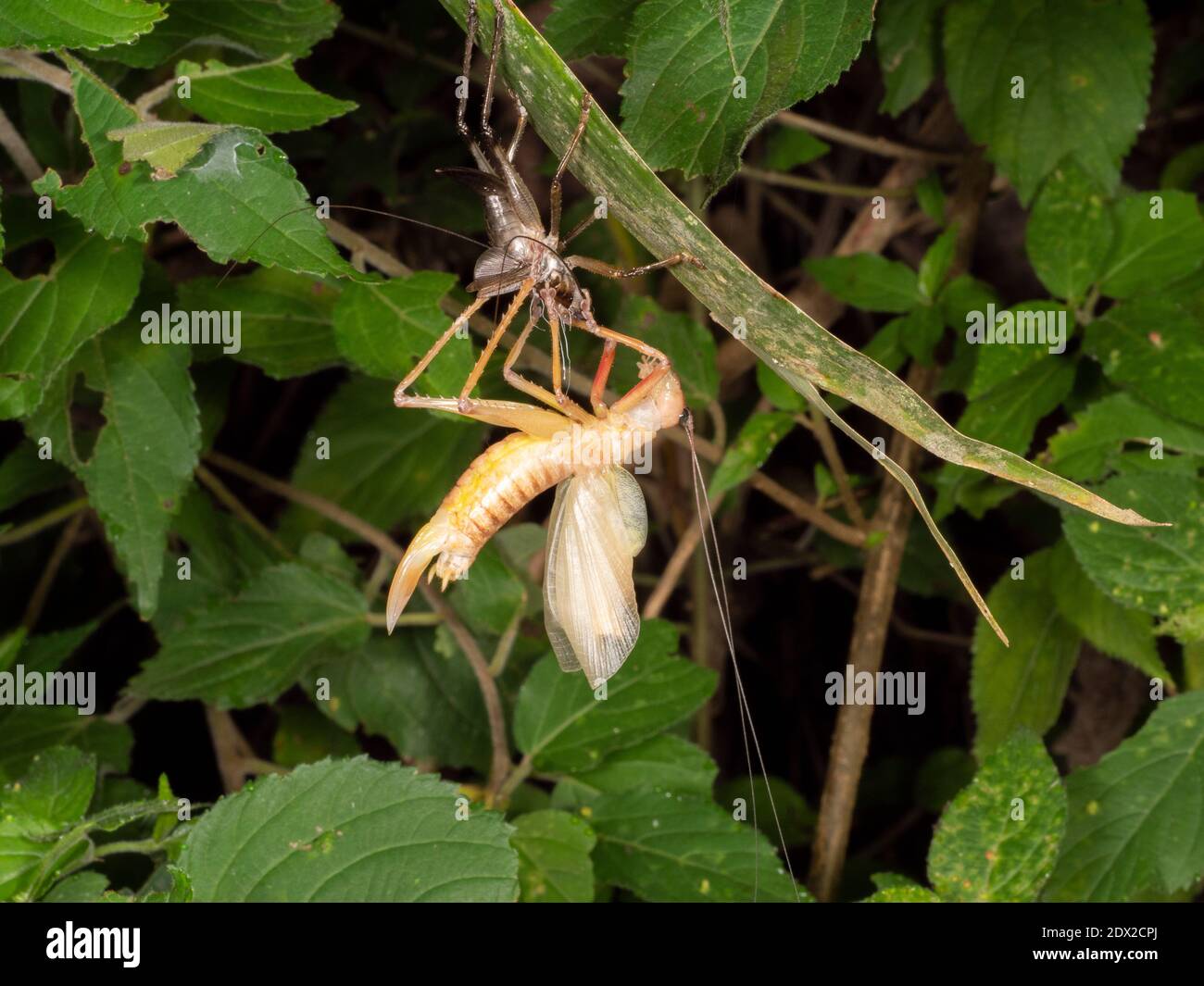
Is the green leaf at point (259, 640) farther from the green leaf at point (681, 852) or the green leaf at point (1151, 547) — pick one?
the green leaf at point (1151, 547)

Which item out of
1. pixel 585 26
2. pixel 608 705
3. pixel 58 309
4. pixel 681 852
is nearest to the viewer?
pixel 585 26

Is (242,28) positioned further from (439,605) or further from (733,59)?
(439,605)

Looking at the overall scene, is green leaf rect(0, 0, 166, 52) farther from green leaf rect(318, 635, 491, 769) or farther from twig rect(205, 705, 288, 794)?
twig rect(205, 705, 288, 794)

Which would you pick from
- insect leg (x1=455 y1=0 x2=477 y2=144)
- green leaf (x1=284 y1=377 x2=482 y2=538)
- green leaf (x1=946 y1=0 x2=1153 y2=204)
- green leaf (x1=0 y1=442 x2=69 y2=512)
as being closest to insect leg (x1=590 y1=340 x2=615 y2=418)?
insect leg (x1=455 y1=0 x2=477 y2=144)

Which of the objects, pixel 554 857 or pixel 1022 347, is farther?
pixel 1022 347

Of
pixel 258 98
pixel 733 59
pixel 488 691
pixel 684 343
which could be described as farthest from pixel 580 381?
pixel 733 59

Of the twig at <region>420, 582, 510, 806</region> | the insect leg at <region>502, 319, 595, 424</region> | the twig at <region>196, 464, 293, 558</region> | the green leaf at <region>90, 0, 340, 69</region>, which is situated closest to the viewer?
the insect leg at <region>502, 319, 595, 424</region>

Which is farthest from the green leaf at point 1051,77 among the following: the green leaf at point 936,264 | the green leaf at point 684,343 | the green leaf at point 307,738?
the green leaf at point 307,738
